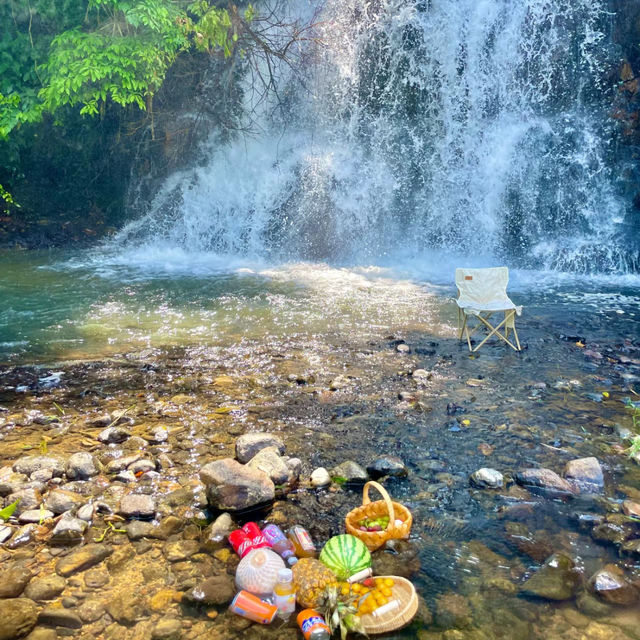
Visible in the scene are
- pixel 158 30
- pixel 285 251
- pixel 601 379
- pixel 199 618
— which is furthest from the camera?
pixel 285 251

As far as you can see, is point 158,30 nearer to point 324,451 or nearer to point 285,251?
point 285,251

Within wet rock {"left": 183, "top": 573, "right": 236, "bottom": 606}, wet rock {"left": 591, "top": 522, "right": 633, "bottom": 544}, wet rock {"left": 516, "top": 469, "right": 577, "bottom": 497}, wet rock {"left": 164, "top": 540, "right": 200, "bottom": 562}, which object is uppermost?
wet rock {"left": 516, "top": 469, "right": 577, "bottom": 497}

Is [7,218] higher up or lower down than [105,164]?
lower down

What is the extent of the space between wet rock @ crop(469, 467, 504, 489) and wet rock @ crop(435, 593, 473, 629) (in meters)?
1.04

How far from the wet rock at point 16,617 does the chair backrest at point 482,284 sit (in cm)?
546

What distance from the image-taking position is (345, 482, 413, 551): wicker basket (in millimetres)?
3109

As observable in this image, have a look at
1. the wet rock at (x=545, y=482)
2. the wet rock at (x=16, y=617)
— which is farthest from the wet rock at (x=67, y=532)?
the wet rock at (x=545, y=482)

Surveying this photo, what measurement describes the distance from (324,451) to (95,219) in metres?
11.9

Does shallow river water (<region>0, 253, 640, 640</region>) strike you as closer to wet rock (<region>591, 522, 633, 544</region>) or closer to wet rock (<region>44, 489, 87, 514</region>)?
wet rock (<region>591, 522, 633, 544</region>)

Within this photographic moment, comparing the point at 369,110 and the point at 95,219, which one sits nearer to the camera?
the point at 369,110

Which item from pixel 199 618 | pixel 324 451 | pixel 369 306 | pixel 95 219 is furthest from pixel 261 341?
pixel 95 219

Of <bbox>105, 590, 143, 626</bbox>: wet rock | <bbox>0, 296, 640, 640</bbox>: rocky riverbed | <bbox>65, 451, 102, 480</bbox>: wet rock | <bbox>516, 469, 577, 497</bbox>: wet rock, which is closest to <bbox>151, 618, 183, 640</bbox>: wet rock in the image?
<bbox>0, 296, 640, 640</bbox>: rocky riverbed

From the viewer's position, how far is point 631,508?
136 inches

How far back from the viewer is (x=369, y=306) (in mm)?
8453
